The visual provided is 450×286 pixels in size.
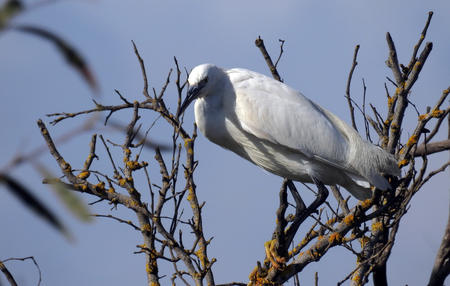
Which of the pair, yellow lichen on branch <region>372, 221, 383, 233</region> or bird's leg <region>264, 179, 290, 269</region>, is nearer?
bird's leg <region>264, 179, 290, 269</region>

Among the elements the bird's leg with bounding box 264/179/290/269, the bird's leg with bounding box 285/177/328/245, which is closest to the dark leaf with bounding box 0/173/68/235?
the bird's leg with bounding box 264/179/290/269

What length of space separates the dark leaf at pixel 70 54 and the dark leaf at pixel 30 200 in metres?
0.16

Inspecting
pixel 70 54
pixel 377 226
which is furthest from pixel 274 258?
pixel 70 54

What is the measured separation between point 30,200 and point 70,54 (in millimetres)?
195

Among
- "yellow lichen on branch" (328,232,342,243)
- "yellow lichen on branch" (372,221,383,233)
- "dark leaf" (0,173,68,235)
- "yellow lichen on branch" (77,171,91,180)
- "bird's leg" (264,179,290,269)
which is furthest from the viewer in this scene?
"yellow lichen on branch" (372,221,383,233)

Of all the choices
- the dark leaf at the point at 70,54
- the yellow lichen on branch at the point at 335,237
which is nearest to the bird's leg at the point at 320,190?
the yellow lichen on branch at the point at 335,237

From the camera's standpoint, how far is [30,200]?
796mm

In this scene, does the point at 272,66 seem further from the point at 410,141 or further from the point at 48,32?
the point at 48,32

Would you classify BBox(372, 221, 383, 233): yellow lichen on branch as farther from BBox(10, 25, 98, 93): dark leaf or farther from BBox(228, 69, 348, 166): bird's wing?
BBox(10, 25, 98, 93): dark leaf

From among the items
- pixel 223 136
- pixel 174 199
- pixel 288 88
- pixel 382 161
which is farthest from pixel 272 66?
pixel 174 199

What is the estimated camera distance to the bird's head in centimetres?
479

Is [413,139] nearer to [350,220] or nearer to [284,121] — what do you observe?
[350,220]

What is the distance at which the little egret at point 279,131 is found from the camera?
4.93 meters

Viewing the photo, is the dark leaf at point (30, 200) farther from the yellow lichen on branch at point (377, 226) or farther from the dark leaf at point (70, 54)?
the yellow lichen on branch at point (377, 226)
